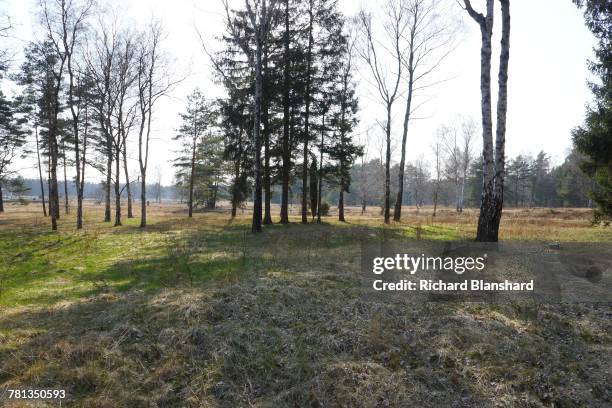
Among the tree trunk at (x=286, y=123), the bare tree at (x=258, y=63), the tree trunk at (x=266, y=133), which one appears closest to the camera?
the bare tree at (x=258, y=63)

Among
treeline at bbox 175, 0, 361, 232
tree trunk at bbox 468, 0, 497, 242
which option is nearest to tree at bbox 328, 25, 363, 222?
treeline at bbox 175, 0, 361, 232

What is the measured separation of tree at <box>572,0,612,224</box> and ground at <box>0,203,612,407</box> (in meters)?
8.53

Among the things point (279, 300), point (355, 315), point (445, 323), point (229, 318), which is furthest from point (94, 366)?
point (445, 323)

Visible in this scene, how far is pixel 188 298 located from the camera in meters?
5.44

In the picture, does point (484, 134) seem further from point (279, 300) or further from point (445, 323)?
point (279, 300)

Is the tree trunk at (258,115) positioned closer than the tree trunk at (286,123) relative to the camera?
Yes

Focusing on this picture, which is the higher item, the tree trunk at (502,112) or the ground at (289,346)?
the tree trunk at (502,112)

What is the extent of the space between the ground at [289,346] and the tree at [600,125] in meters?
8.53

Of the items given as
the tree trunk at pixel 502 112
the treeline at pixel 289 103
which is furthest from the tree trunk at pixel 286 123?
the tree trunk at pixel 502 112

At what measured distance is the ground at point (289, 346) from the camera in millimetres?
3441

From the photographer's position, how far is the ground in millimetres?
3441

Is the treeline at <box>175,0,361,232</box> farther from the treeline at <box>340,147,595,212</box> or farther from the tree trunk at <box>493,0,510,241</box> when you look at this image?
the treeline at <box>340,147,595,212</box>

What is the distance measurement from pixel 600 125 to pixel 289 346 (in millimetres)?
13250

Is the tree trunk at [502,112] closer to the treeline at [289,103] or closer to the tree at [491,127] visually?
the tree at [491,127]
